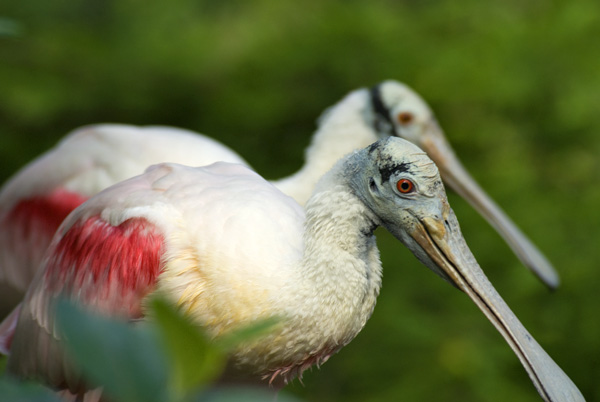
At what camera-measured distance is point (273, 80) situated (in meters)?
7.66

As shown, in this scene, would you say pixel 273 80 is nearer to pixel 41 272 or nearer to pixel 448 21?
pixel 448 21

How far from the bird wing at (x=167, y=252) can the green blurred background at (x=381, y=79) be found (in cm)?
312

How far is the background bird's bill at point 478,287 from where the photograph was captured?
2494 millimetres

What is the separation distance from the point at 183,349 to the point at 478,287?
1.90 m

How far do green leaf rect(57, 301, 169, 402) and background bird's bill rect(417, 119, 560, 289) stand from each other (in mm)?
3849

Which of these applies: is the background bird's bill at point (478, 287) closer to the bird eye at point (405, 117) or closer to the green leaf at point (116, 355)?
the green leaf at point (116, 355)

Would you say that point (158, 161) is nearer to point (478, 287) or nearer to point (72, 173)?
point (72, 173)

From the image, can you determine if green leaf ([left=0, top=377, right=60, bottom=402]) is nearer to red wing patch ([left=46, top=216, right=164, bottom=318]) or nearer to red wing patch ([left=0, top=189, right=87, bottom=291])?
red wing patch ([left=46, top=216, right=164, bottom=318])

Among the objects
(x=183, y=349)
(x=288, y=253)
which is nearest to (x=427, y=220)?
(x=288, y=253)

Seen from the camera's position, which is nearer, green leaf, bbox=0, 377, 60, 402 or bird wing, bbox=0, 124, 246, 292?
green leaf, bbox=0, 377, 60, 402

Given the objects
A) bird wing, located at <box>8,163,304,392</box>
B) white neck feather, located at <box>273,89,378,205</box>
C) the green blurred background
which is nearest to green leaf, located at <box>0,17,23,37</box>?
bird wing, located at <box>8,163,304,392</box>

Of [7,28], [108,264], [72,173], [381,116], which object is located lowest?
[72,173]

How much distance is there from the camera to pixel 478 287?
8.41 feet

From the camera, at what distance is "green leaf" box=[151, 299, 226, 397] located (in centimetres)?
74
